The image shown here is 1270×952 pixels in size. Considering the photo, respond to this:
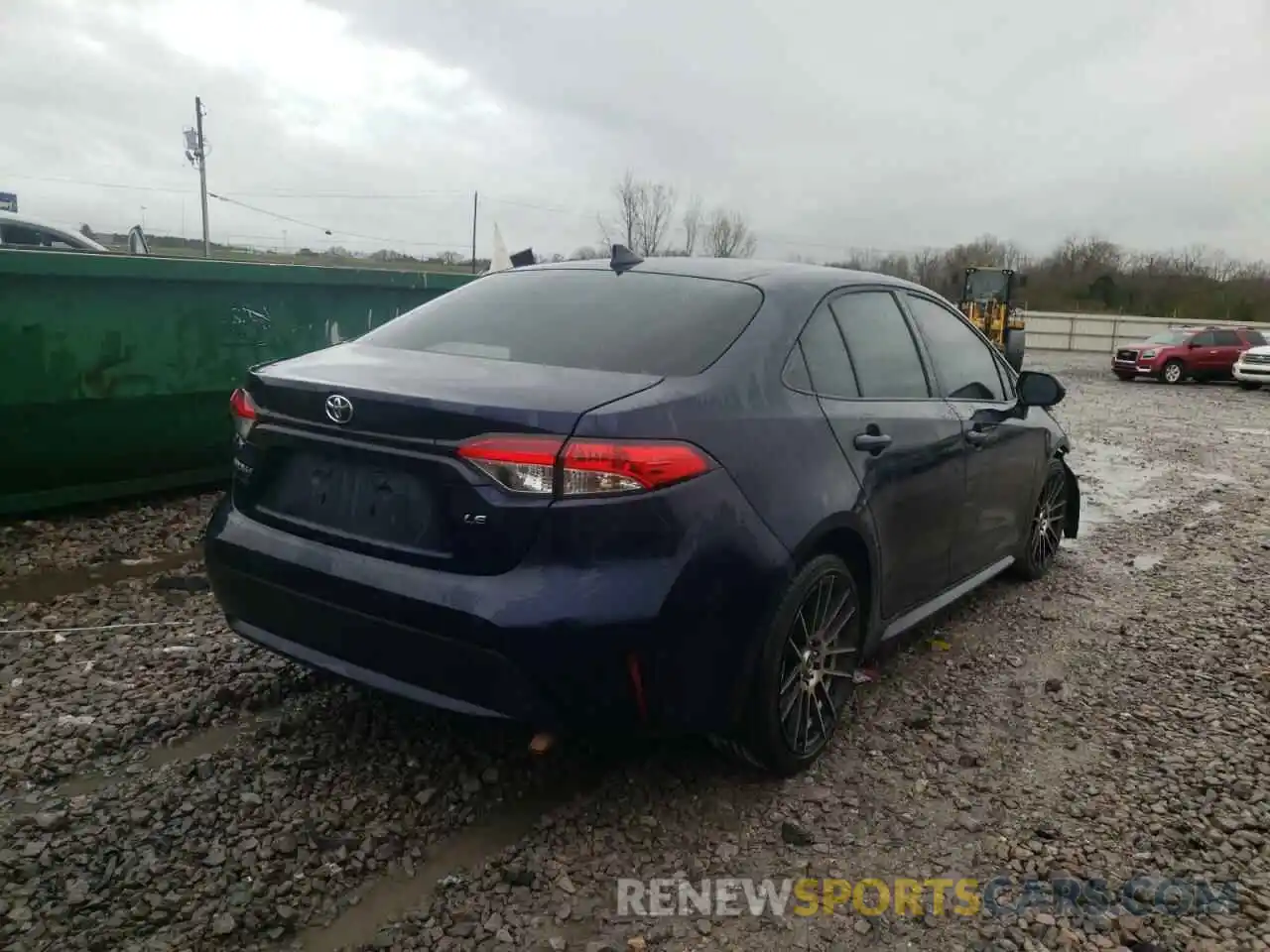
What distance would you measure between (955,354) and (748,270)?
4.31ft

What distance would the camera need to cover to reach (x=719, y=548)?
2576 mm

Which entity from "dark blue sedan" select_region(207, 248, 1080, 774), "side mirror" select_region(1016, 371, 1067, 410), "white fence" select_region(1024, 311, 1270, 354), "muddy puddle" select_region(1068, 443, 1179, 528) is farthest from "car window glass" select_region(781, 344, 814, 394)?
"white fence" select_region(1024, 311, 1270, 354)

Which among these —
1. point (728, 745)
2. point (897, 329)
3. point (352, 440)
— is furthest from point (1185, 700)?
point (352, 440)

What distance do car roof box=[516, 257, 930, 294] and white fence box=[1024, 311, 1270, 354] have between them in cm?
4236

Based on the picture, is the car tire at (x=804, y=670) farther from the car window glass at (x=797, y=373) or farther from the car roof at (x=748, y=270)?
the car roof at (x=748, y=270)

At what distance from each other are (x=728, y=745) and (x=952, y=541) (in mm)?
1522

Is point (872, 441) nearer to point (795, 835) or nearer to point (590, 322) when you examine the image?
point (590, 322)

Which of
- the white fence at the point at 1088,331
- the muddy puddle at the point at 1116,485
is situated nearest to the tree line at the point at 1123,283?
the white fence at the point at 1088,331

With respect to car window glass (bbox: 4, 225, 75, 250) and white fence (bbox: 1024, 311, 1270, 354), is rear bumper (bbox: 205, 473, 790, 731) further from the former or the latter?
white fence (bbox: 1024, 311, 1270, 354)

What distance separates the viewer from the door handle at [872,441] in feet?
10.5

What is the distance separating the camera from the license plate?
2.54 metres

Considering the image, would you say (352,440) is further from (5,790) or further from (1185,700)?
(1185,700)

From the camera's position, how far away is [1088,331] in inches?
1692

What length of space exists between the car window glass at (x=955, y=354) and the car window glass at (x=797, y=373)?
1.12m
